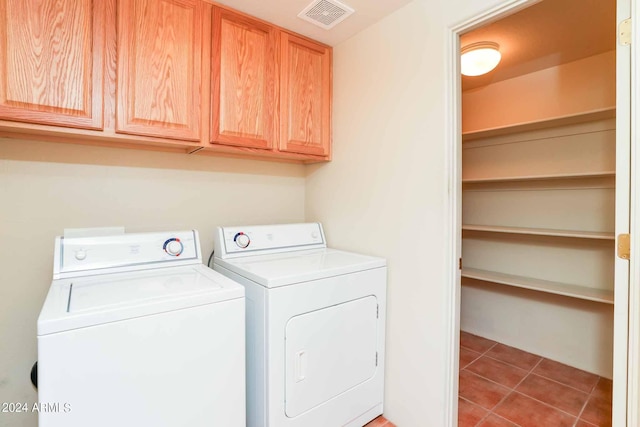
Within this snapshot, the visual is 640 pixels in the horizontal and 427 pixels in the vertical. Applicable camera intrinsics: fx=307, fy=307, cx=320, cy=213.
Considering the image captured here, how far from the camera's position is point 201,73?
157cm

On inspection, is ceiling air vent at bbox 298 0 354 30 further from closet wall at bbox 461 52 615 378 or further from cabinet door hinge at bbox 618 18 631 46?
closet wall at bbox 461 52 615 378

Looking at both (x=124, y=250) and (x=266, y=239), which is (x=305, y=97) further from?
(x=124, y=250)

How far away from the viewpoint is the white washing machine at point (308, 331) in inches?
52.4

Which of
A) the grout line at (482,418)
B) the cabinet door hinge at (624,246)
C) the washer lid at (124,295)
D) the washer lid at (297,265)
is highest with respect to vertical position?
the cabinet door hinge at (624,246)

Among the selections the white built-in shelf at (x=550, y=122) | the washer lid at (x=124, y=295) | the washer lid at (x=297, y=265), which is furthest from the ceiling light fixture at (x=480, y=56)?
the washer lid at (x=124, y=295)

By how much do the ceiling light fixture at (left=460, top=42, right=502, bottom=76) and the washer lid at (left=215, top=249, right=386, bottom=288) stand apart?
1485mm

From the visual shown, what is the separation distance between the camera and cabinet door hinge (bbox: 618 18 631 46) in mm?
1022

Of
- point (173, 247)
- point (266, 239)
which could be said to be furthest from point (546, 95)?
point (173, 247)

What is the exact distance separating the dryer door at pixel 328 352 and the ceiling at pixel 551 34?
5.71 feet

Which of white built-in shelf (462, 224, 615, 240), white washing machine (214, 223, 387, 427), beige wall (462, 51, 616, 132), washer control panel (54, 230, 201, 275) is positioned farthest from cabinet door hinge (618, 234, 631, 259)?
washer control panel (54, 230, 201, 275)

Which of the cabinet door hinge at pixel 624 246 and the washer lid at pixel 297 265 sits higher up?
the cabinet door hinge at pixel 624 246

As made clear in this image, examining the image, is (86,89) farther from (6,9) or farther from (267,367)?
(267,367)

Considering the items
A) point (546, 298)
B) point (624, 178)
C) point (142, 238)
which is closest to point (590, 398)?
point (546, 298)

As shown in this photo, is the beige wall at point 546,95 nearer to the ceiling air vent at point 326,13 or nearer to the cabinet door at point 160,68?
the ceiling air vent at point 326,13
